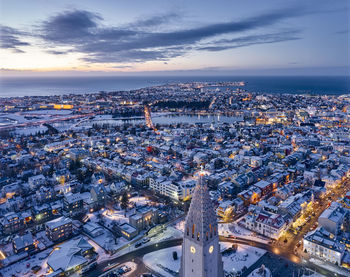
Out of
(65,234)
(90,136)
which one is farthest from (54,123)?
(65,234)

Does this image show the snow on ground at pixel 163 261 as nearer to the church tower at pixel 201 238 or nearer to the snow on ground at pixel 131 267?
the snow on ground at pixel 131 267

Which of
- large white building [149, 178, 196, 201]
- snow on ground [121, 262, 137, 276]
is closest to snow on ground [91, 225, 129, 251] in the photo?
snow on ground [121, 262, 137, 276]

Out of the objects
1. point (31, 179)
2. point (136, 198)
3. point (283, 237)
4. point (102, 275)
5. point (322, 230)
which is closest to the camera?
point (102, 275)

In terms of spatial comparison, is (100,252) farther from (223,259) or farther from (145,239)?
(223,259)

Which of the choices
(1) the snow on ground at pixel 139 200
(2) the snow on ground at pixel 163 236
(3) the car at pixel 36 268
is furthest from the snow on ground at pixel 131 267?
(1) the snow on ground at pixel 139 200

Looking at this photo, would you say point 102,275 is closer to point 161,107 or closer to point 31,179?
point 31,179
